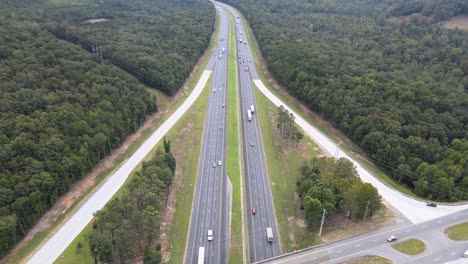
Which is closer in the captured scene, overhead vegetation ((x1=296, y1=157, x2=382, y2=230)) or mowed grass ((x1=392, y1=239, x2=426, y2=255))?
mowed grass ((x1=392, y1=239, x2=426, y2=255))

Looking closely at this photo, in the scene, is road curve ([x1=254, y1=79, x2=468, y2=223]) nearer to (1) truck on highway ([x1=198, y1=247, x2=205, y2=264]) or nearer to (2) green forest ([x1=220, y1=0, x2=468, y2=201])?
(2) green forest ([x1=220, y1=0, x2=468, y2=201])

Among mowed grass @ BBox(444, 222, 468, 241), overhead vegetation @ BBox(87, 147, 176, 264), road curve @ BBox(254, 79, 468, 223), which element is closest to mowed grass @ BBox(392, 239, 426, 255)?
road curve @ BBox(254, 79, 468, 223)

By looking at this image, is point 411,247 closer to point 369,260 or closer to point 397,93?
point 369,260

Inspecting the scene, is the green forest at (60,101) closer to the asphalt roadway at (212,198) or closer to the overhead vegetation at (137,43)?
the overhead vegetation at (137,43)

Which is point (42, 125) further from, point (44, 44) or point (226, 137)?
point (226, 137)

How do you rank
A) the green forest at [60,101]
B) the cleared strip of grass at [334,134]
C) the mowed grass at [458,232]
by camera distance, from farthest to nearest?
the cleared strip of grass at [334,134] < the green forest at [60,101] < the mowed grass at [458,232]

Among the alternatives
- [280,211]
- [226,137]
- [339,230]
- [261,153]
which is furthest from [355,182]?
[226,137]

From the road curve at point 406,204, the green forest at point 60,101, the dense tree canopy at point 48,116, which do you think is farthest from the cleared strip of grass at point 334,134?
the dense tree canopy at point 48,116
